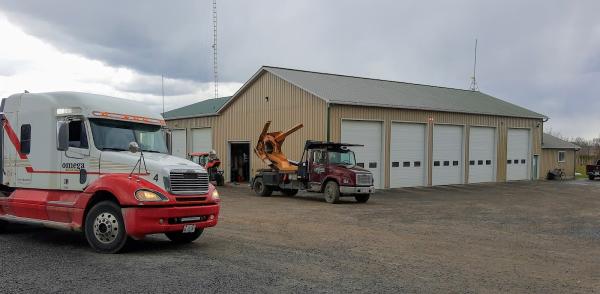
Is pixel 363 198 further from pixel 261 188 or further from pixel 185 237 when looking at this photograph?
pixel 185 237

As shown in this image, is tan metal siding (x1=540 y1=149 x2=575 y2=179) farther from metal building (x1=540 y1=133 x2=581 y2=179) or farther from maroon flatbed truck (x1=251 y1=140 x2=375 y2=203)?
maroon flatbed truck (x1=251 y1=140 x2=375 y2=203)

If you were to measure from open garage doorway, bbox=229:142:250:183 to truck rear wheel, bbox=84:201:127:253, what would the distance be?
72.4 feet

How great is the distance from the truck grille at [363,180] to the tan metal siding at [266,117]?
527cm

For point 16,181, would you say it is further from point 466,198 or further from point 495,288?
point 466,198

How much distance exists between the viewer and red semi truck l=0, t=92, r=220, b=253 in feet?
30.3

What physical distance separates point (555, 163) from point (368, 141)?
20846mm

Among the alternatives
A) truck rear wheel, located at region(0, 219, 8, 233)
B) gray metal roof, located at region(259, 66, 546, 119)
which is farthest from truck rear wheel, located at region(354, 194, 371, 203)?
truck rear wheel, located at region(0, 219, 8, 233)

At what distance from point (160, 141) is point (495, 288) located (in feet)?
22.6

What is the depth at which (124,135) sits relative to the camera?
1028 cm

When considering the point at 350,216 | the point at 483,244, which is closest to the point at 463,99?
the point at 350,216

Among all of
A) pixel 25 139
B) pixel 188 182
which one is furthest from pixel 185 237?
pixel 25 139

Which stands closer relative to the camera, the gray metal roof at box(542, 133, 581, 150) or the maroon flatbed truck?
the maroon flatbed truck

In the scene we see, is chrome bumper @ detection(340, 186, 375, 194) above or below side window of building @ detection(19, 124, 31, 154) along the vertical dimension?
below

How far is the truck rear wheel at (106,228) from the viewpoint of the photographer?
9250mm
